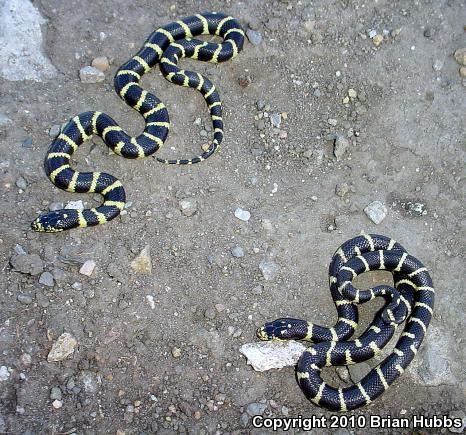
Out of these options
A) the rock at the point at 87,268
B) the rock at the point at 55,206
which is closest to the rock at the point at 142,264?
the rock at the point at 87,268

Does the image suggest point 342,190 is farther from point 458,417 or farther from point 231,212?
point 458,417

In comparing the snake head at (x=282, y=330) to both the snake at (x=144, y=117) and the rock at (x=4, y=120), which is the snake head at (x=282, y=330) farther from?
the rock at (x=4, y=120)

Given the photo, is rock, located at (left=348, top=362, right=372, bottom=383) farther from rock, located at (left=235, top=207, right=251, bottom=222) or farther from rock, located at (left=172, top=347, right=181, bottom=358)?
rock, located at (left=235, top=207, right=251, bottom=222)

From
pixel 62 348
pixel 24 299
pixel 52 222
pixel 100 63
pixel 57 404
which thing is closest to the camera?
pixel 57 404

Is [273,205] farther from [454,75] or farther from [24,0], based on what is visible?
[24,0]

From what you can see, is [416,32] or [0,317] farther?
[416,32]

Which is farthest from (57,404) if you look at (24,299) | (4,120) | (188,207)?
(4,120)

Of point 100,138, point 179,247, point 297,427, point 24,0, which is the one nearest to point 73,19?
point 24,0
